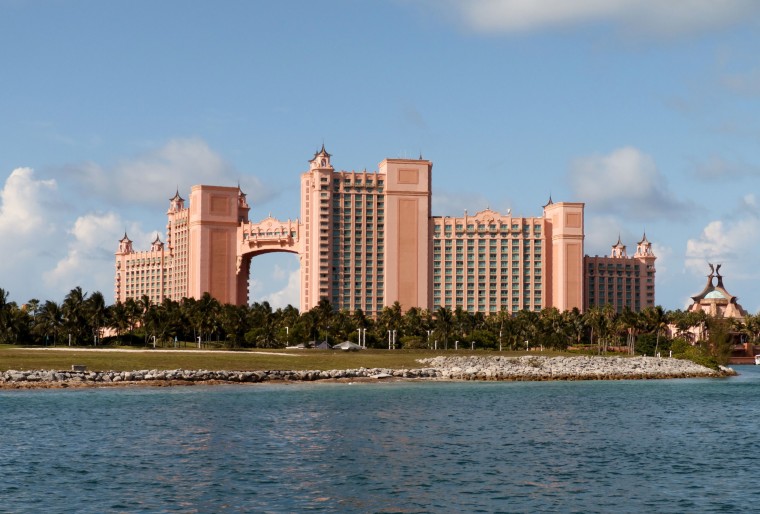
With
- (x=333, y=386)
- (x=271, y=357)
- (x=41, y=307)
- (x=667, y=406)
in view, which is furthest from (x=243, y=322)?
(x=667, y=406)

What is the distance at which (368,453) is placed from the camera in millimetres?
51000

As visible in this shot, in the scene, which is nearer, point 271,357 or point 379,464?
point 379,464

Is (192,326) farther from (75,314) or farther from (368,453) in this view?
(368,453)

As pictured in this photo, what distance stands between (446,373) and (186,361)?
2935 centimetres

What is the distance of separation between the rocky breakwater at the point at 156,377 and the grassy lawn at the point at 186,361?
22.6ft

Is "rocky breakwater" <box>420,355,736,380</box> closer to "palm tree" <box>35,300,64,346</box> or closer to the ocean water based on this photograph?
the ocean water

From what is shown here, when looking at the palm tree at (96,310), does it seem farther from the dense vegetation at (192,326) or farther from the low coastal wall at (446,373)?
the low coastal wall at (446,373)

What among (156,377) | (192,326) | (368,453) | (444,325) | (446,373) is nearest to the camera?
(368,453)

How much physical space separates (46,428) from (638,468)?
111ft

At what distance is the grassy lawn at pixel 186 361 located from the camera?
107 metres

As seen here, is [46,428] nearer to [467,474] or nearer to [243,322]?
[467,474]

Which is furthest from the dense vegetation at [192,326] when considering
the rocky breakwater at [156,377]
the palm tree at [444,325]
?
the rocky breakwater at [156,377]

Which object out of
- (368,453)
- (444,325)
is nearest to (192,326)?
(444,325)

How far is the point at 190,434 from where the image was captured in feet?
189
